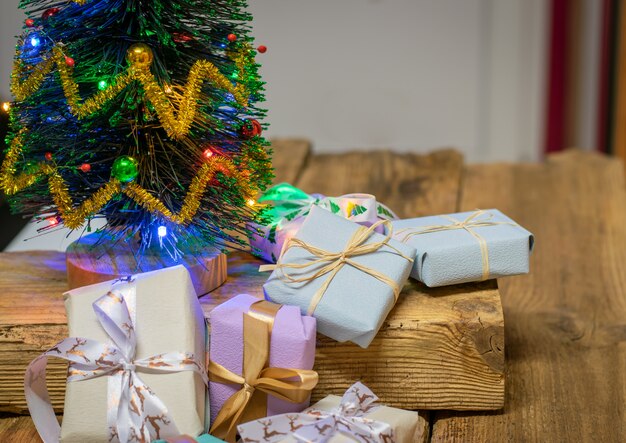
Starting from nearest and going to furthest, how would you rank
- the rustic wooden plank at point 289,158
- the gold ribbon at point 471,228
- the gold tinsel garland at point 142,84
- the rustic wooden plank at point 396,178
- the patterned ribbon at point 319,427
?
the patterned ribbon at point 319,427 → the gold tinsel garland at point 142,84 → the gold ribbon at point 471,228 → the rustic wooden plank at point 396,178 → the rustic wooden plank at point 289,158

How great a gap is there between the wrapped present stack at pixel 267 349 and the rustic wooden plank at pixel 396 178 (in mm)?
566

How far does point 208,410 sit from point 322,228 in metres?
0.26

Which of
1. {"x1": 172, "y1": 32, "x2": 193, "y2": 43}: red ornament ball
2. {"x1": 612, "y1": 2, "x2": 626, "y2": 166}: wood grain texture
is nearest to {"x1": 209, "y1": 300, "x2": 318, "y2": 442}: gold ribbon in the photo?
{"x1": 172, "y1": 32, "x2": 193, "y2": 43}: red ornament ball

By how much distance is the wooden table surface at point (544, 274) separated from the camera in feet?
3.58

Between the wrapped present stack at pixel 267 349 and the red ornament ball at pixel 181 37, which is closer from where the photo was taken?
the wrapped present stack at pixel 267 349

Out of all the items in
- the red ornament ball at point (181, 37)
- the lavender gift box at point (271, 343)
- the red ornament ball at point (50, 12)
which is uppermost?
the red ornament ball at point (50, 12)

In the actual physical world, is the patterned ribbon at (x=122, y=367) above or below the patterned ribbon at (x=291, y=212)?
below

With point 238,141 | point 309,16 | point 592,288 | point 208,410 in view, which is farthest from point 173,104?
point 309,16

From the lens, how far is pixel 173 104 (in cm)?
106

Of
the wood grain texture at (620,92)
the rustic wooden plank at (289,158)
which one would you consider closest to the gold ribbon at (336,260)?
the rustic wooden plank at (289,158)

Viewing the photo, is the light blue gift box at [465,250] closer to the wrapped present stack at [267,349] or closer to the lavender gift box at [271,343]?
the wrapped present stack at [267,349]

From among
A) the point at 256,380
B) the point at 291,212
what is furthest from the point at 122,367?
the point at 291,212

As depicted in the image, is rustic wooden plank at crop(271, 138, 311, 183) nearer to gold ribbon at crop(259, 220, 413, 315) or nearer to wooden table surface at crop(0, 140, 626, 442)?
wooden table surface at crop(0, 140, 626, 442)

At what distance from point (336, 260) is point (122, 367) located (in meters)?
0.28
